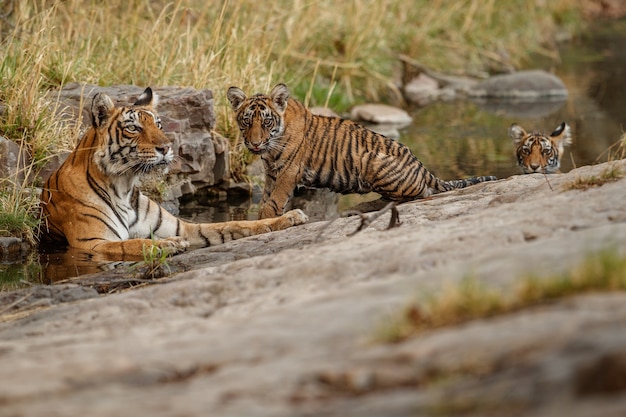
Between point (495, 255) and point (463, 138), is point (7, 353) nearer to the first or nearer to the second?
point (495, 255)

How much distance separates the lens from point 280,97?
8312 mm

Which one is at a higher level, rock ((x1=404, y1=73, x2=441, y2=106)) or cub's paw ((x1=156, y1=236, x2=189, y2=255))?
rock ((x1=404, y1=73, x2=441, y2=106))

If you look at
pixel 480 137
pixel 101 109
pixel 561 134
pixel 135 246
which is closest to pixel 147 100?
pixel 101 109

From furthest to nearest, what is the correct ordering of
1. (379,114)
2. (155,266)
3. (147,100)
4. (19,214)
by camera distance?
(379,114) < (147,100) < (19,214) < (155,266)

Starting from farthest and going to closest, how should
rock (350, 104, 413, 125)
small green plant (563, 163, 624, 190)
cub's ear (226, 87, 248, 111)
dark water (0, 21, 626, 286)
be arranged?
rock (350, 104, 413, 125)
cub's ear (226, 87, 248, 111)
dark water (0, 21, 626, 286)
small green plant (563, 163, 624, 190)

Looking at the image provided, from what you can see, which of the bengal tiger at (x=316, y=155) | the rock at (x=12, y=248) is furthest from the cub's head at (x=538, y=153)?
the rock at (x=12, y=248)

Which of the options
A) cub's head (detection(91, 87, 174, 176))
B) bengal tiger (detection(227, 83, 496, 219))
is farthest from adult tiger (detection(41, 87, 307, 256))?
bengal tiger (detection(227, 83, 496, 219))

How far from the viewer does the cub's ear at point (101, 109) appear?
742cm

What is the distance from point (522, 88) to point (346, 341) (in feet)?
42.4

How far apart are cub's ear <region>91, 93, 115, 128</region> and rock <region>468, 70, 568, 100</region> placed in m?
9.27

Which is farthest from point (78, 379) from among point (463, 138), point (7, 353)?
point (463, 138)

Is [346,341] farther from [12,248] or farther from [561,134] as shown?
[561,134]

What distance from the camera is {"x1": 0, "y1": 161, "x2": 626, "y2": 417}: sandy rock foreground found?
9.08ft

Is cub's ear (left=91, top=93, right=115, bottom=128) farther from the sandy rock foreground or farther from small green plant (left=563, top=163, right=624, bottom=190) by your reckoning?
small green plant (left=563, top=163, right=624, bottom=190)
